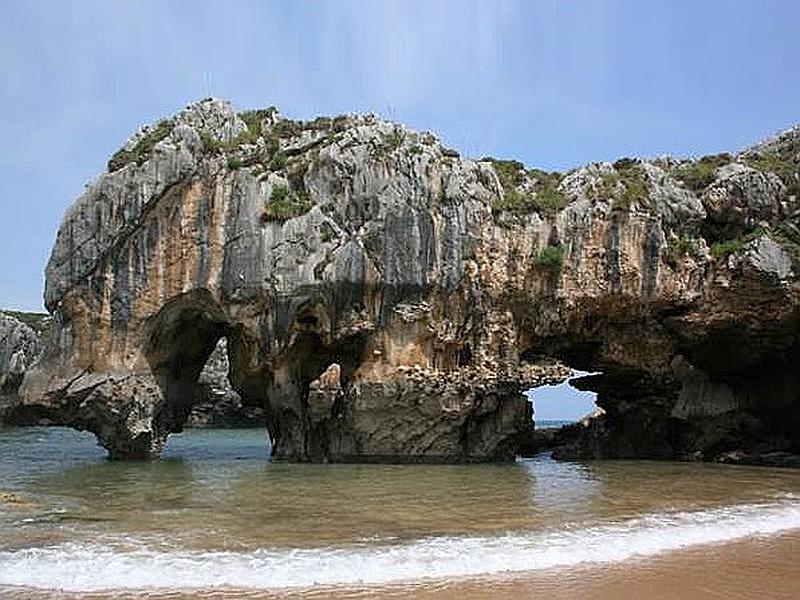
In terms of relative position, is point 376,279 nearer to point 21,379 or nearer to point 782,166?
point 782,166

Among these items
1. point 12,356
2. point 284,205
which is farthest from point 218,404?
point 284,205

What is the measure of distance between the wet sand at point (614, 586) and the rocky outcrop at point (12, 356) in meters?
48.8

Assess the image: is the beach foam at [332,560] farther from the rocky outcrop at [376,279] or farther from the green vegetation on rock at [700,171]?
the green vegetation on rock at [700,171]

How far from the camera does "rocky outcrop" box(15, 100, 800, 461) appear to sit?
24516 millimetres

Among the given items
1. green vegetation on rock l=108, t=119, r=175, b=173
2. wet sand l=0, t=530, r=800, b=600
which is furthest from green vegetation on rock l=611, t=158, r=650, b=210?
wet sand l=0, t=530, r=800, b=600

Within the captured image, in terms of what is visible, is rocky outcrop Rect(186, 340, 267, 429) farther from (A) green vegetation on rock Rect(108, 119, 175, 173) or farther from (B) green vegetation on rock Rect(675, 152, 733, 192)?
(B) green vegetation on rock Rect(675, 152, 733, 192)

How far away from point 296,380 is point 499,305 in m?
6.74

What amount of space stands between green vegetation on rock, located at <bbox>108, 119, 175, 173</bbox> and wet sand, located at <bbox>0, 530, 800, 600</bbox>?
18.9 m

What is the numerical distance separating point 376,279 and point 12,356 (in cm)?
3866

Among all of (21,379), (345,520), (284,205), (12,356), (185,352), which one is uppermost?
(284,205)

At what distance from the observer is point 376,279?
24359 mm

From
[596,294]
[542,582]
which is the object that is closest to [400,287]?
[596,294]

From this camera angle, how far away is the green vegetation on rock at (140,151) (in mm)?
25656

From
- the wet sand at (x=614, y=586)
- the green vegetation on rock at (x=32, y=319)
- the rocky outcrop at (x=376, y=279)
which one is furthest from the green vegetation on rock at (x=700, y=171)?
the green vegetation on rock at (x=32, y=319)
